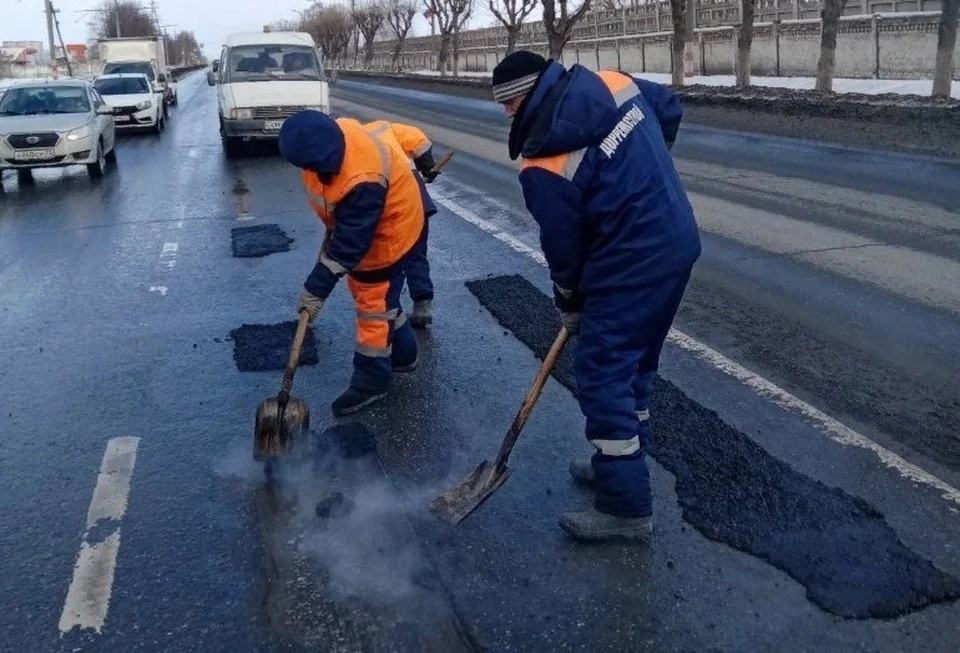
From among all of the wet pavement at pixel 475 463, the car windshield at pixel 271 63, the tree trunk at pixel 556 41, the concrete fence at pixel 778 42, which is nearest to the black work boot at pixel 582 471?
the wet pavement at pixel 475 463

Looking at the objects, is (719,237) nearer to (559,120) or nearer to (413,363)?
(413,363)

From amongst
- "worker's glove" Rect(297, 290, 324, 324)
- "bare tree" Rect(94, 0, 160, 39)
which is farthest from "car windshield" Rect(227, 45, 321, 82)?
"bare tree" Rect(94, 0, 160, 39)

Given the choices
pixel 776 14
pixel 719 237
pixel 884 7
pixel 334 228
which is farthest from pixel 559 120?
pixel 776 14

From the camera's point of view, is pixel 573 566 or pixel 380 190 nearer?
pixel 573 566

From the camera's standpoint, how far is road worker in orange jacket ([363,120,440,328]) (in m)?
5.33

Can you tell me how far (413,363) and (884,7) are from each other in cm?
3009

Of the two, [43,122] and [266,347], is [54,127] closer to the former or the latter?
[43,122]

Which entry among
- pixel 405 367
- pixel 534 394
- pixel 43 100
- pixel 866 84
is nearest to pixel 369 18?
pixel 866 84

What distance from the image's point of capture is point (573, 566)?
11.3 ft

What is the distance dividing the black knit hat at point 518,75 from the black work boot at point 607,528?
1.54 meters

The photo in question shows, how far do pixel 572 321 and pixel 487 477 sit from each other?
29.3 inches

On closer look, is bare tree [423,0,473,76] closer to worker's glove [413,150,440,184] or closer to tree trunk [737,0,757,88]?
tree trunk [737,0,757,88]

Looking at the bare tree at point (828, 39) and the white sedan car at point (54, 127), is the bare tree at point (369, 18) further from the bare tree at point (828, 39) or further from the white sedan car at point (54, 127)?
the white sedan car at point (54, 127)

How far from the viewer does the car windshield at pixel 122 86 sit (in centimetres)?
2461
